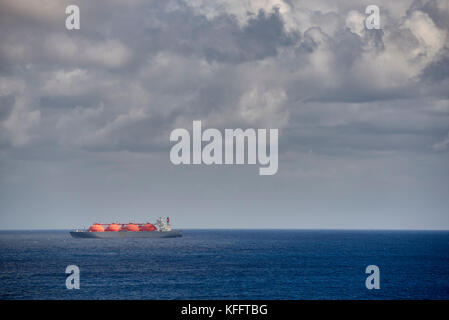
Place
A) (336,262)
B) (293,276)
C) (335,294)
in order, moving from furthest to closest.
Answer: (336,262) < (293,276) < (335,294)

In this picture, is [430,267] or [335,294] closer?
[335,294]
